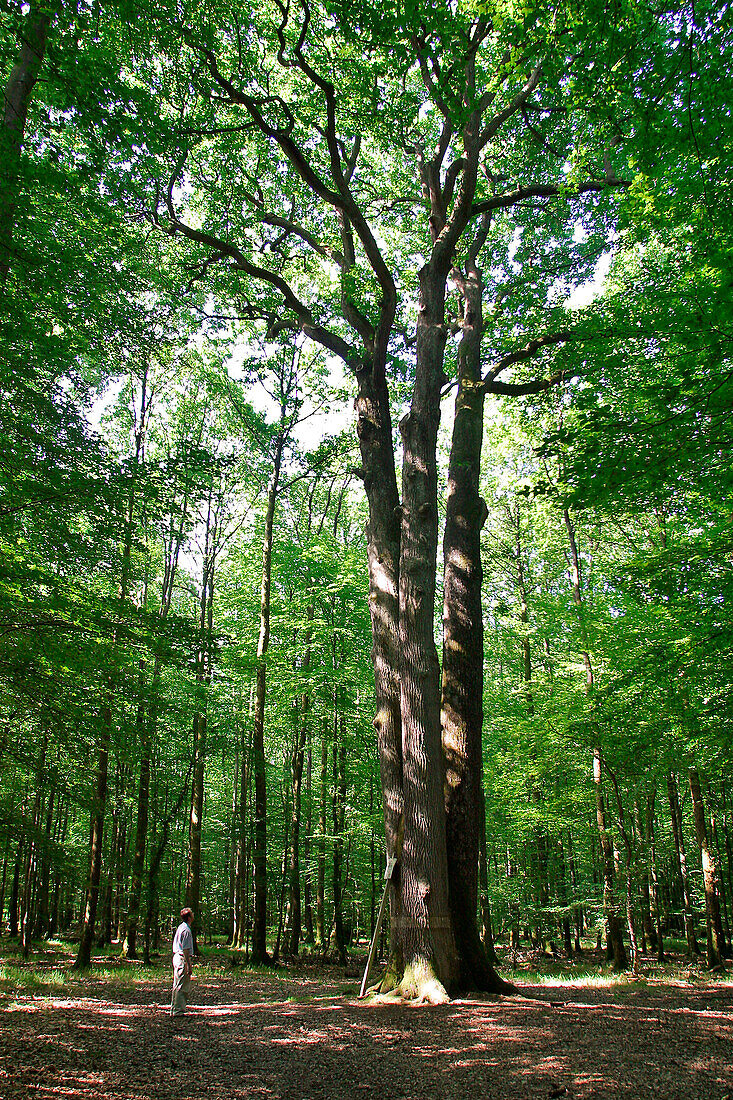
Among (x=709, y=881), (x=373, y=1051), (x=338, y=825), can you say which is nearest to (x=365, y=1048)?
(x=373, y=1051)

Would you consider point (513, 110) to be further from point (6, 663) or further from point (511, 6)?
point (6, 663)

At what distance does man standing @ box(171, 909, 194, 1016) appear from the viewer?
7.24 meters

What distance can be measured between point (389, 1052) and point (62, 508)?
5282 millimetres

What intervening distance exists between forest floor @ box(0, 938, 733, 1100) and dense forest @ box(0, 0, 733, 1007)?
1096mm

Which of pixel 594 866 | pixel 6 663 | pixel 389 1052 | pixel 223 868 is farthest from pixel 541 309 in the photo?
pixel 223 868

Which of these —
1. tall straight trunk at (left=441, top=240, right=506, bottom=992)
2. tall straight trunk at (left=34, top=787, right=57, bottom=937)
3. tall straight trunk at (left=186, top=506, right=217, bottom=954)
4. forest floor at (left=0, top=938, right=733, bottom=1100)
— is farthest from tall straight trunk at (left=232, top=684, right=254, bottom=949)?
Answer: tall straight trunk at (left=441, top=240, right=506, bottom=992)

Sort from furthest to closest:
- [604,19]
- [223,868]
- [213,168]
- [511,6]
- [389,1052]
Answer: [223,868], [213,168], [511,6], [389,1052], [604,19]

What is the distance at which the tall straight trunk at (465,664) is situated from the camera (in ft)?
23.5

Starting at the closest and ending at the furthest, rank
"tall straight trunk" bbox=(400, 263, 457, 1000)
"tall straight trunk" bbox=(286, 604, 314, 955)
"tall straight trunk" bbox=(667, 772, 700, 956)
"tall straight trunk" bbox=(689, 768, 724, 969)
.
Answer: "tall straight trunk" bbox=(400, 263, 457, 1000) → "tall straight trunk" bbox=(689, 768, 724, 969) → "tall straight trunk" bbox=(667, 772, 700, 956) → "tall straight trunk" bbox=(286, 604, 314, 955)

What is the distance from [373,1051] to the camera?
4.84 m

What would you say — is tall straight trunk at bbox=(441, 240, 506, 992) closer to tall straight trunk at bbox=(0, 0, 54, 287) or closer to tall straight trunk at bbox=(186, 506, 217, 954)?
tall straight trunk at bbox=(186, 506, 217, 954)

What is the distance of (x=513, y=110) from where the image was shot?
8.64 metres

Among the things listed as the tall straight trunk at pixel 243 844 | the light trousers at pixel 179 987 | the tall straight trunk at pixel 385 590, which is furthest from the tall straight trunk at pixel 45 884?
the tall straight trunk at pixel 243 844

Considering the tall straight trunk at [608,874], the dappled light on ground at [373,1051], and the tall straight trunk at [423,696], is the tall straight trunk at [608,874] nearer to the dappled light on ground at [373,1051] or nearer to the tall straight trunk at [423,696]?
the dappled light on ground at [373,1051]
